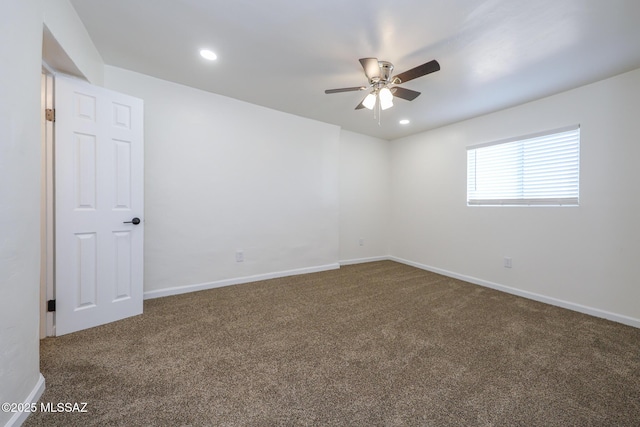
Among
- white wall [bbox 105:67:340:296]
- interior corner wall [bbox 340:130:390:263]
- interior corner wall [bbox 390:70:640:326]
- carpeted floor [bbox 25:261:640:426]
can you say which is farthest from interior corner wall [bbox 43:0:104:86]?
interior corner wall [bbox 390:70:640:326]

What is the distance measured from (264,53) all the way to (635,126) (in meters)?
3.54

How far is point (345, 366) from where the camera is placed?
64.3 inches

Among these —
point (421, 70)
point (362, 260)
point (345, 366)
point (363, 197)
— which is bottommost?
point (345, 366)

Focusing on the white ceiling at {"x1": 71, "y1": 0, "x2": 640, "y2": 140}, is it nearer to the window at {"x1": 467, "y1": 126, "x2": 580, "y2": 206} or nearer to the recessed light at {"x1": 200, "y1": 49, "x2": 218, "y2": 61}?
the recessed light at {"x1": 200, "y1": 49, "x2": 218, "y2": 61}

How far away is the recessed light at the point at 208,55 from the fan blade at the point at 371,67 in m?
1.40

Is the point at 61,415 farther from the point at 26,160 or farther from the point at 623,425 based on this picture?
the point at 623,425

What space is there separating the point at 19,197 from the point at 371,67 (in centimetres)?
→ 233

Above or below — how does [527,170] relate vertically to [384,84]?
below

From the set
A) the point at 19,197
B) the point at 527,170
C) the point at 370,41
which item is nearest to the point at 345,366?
the point at 19,197

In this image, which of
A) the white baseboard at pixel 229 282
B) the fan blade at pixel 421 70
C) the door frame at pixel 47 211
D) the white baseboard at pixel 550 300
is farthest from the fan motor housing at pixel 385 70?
the white baseboard at pixel 550 300

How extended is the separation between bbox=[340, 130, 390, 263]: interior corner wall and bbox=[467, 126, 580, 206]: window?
1.60 m

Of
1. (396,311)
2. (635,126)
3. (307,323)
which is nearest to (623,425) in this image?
(396,311)

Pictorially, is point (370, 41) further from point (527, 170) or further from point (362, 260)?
point (362, 260)

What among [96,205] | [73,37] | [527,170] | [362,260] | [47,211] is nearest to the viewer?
[73,37]
